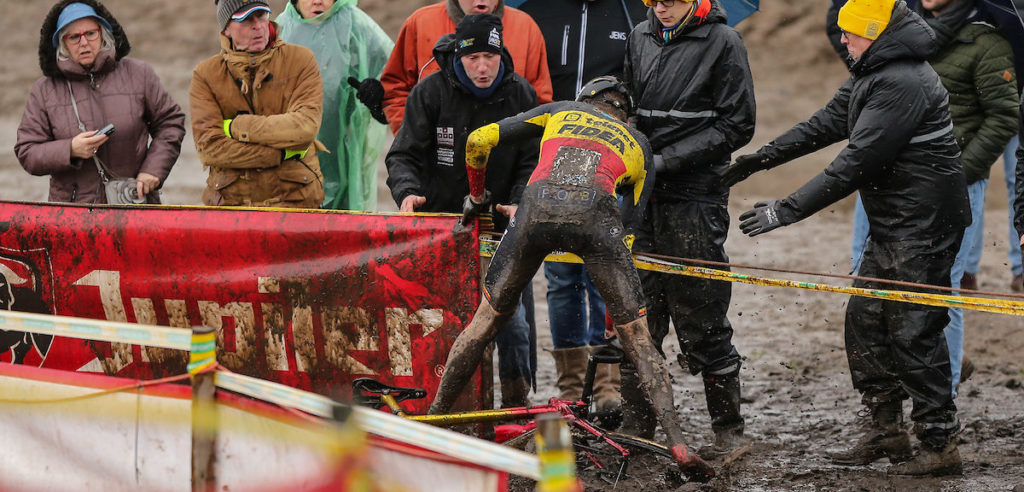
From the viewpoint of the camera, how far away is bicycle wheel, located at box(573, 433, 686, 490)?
5.37 m

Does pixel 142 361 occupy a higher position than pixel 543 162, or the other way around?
pixel 543 162

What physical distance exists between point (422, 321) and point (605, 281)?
1052mm

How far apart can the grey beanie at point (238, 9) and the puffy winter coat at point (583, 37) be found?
5.65 ft

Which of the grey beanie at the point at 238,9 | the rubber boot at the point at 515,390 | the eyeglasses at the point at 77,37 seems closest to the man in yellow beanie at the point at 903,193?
the rubber boot at the point at 515,390

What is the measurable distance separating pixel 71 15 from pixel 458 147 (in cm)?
261

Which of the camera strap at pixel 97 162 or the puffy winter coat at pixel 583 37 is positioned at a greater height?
the puffy winter coat at pixel 583 37

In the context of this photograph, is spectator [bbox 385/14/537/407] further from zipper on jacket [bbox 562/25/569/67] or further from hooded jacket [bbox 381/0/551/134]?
zipper on jacket [bbox 562/25/569/67]

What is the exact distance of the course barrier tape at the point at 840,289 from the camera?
5.41 m

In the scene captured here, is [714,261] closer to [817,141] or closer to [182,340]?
[817,141]

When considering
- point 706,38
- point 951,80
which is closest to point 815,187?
point 706,38

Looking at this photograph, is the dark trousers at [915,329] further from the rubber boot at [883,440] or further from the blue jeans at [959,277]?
the blue jeans at [959,277]

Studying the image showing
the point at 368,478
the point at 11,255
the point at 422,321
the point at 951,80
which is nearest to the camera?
the point at 368,478

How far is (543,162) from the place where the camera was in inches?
218

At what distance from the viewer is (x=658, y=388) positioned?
5305 millimetres
